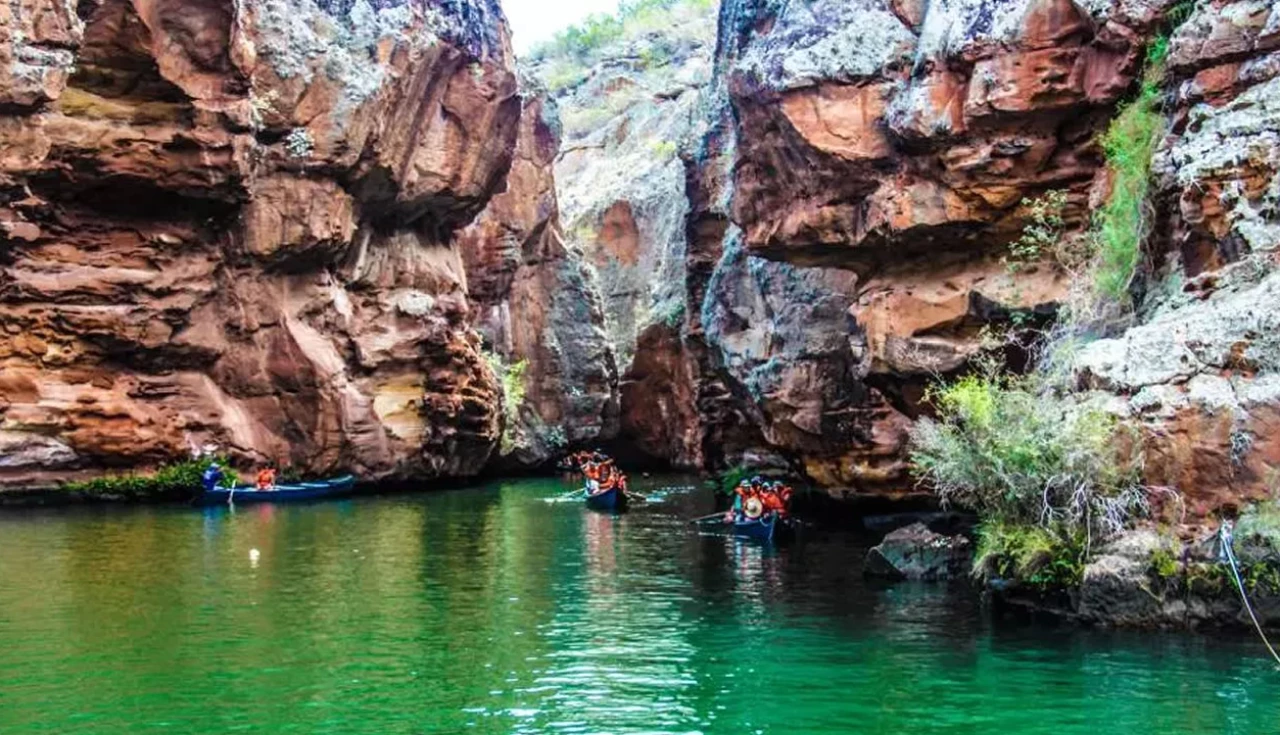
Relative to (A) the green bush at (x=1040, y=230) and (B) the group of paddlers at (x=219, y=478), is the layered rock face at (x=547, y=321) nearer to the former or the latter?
(B) the group of paddlers at (x=219, y=478)

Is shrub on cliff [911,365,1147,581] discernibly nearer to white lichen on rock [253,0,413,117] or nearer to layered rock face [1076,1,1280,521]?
layered rock face [1076,1,1280,521]

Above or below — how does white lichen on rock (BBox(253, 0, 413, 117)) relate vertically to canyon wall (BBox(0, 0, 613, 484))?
above

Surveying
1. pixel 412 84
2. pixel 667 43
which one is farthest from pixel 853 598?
pixel 667 43

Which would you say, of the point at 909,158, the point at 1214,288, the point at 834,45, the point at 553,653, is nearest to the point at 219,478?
the point at 834,45

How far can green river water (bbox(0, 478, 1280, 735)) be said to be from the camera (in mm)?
11344

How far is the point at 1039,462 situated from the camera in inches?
588

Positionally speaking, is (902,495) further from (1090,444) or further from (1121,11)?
(1090,444)

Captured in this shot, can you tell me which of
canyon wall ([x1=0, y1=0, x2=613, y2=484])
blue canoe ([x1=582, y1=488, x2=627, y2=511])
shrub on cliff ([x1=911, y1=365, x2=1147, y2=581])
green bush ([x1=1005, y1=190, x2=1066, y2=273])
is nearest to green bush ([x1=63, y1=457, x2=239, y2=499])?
canyon wall ([x1=0, y1=0, x2=613, y2=484])

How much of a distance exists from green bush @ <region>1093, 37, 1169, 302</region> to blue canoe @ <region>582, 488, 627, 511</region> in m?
17.2

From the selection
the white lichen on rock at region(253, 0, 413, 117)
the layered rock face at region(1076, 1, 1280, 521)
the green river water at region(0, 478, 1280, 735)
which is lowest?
the green river water at region(0, 478, 1280, 735)

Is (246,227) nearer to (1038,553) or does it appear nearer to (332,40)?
(332,40)

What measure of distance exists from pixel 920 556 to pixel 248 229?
2428cm

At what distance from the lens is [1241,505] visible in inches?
540

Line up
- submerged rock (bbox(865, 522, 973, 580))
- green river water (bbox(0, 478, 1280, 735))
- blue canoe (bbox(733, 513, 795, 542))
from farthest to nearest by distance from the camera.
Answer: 1. blue canoe (bbox(733, 513, 795, 542))
2. submerged rock (bbox(865, 522, 973, 580))
3. green river water (bbox(0, 478, 1280, 735))
